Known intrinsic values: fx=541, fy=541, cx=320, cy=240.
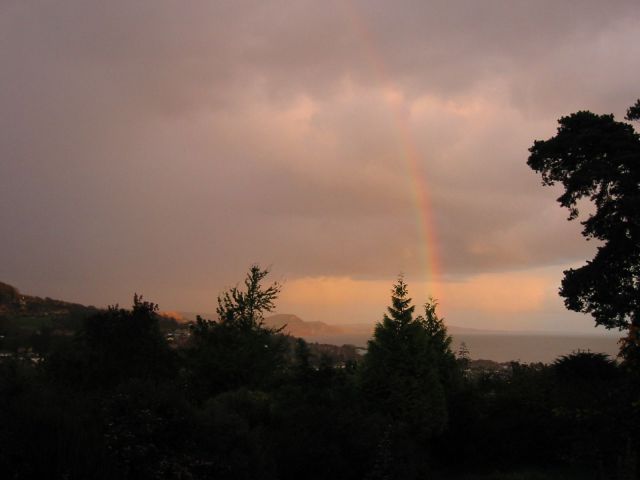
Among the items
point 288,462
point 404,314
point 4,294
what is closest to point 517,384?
point 404,314

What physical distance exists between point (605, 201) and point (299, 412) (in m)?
16.5

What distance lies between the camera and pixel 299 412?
14.4 meters

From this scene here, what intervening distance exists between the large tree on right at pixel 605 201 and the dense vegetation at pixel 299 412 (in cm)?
258

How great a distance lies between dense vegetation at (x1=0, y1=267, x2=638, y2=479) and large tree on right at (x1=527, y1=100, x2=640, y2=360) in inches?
101

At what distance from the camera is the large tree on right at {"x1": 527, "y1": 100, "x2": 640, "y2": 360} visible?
2158cm

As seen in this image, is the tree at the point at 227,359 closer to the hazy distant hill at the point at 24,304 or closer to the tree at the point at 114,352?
the tree at the point at 114,352

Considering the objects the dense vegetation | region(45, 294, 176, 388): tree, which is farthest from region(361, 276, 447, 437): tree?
region(45, 294, 176, 388): tree

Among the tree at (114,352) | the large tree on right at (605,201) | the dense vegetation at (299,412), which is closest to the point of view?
the dense vegetation at (299,412)

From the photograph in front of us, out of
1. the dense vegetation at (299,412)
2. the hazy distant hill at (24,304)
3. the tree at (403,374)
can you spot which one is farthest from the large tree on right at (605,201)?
the hazy distant hill at (24,304)

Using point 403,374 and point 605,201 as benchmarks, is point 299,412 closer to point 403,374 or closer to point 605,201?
point 403,374

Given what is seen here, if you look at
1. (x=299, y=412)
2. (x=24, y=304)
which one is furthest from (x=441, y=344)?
(x=24, y=304)

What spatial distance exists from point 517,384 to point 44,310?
77003 mm

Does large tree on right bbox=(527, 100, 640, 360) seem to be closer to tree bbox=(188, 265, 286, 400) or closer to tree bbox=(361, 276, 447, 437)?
tree bbox=(361, 276, 447, 437)

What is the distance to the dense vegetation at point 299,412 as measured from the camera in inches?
360
